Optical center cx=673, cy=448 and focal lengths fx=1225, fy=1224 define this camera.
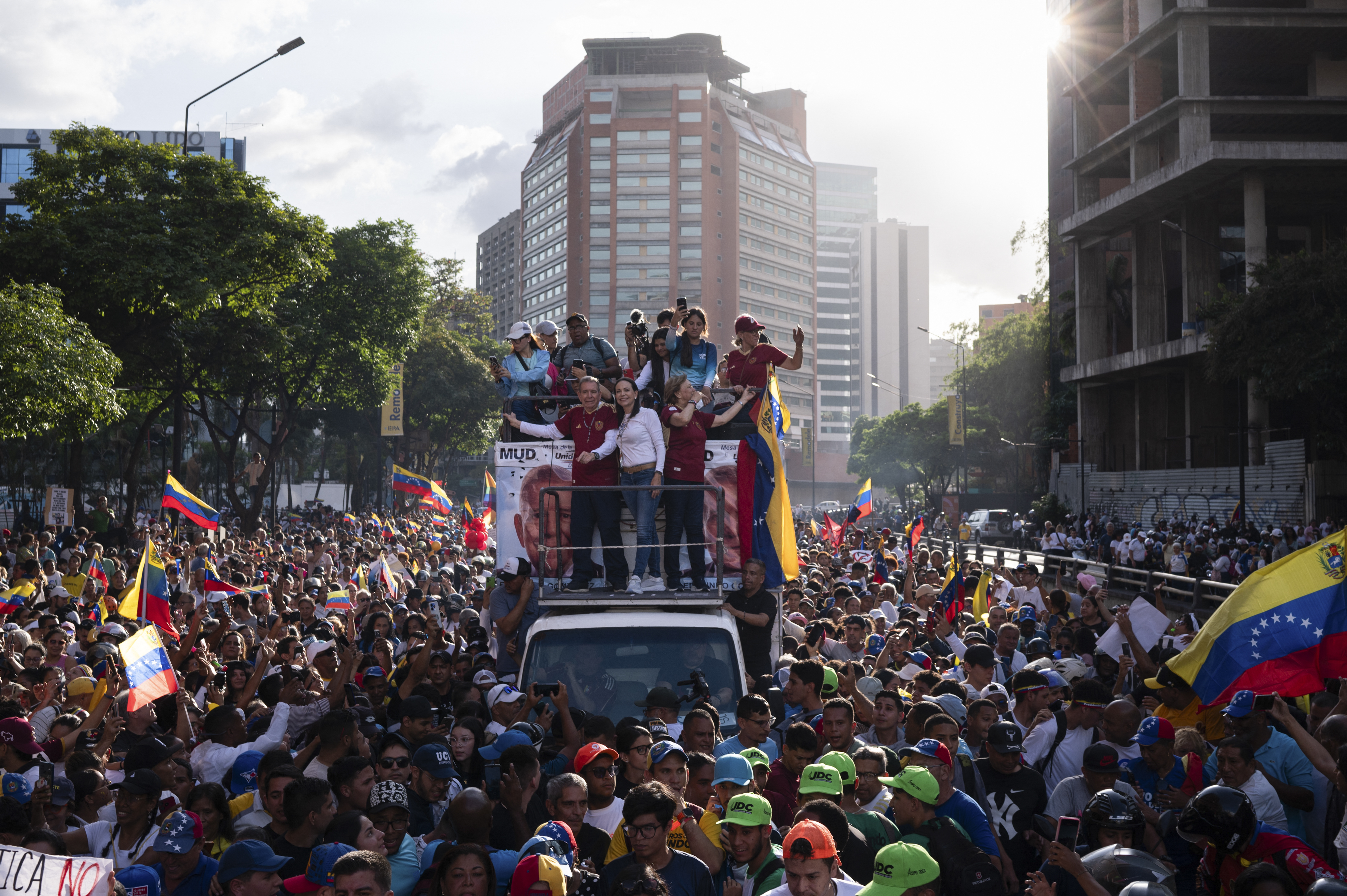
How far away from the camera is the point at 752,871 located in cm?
517

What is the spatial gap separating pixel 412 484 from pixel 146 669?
20339 millimetres

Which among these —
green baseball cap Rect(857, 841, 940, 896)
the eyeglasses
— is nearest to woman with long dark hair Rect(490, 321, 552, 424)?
the eyeglasses

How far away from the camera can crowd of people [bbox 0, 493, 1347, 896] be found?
4.85 m

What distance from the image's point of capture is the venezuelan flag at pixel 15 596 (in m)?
13.8

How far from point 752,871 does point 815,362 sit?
126 meters

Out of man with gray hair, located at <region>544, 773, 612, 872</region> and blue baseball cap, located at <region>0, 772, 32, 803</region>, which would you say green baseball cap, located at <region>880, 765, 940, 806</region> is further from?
blue baseball cap, located at <region>0, 772, 32, 803</region>

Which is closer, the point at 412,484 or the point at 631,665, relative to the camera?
the point at 631,665

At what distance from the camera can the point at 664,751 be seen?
593cm

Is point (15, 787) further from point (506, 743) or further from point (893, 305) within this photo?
point (893, 305)

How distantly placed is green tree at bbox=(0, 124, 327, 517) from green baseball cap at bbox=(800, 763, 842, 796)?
81.0ft

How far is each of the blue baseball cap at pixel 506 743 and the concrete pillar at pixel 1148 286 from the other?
47295 millimetres

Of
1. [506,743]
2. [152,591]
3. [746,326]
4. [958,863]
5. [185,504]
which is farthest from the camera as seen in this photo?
[185,504]

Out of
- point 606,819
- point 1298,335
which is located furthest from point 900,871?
point 1298,335

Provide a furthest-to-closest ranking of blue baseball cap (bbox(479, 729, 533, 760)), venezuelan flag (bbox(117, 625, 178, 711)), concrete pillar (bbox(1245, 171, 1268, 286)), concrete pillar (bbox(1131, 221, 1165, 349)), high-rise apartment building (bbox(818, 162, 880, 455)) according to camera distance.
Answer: high-rise apartment building (bbox(818, 162, 880, 455))
concrete pillar (bbox(1131, 221, 1165, 349))
concrete pillar (bbox(1245, 171, 1268, 286))
venezuelan flag (bbox(117, 625, 178, 711))
blue baseball cap (bbox(479, 729, 533, 760))
